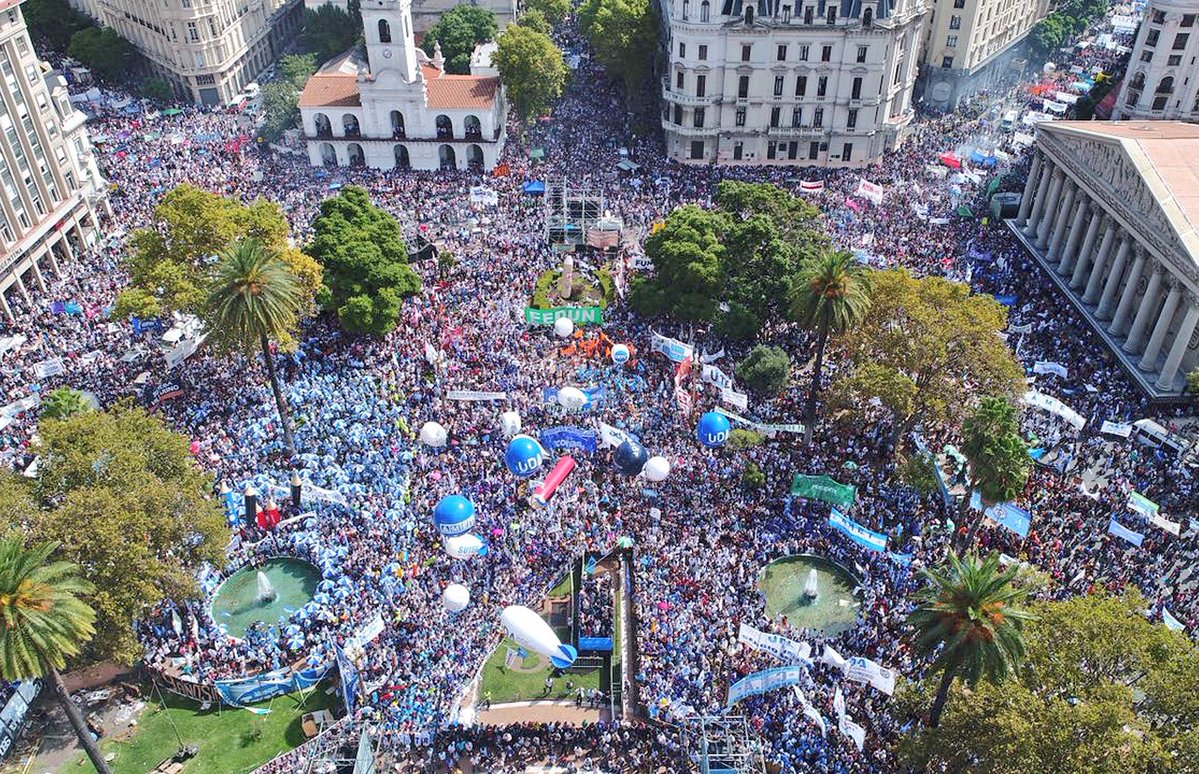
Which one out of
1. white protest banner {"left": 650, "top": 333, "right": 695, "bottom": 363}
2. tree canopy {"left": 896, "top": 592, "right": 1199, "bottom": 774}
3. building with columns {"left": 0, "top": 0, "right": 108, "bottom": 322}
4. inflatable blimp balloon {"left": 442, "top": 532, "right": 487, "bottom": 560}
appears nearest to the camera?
tree canopy {"left": 896, "top": 592, "right": 1199, "bottom": 774}

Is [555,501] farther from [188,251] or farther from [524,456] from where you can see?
[188,251]

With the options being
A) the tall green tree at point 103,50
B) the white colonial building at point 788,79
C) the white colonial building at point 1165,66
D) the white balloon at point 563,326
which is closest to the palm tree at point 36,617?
the white balloon at point 563,326

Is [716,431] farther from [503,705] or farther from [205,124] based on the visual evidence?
[205,124]

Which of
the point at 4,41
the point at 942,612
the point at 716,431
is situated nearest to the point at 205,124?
the point at 4,41

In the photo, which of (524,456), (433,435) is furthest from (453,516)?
(433,435)

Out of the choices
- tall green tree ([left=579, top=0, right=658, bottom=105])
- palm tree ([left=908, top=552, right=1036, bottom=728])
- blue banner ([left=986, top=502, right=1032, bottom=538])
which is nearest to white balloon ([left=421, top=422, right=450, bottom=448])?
palm tree ([left=908, top=552, right=1036, bottom=728])

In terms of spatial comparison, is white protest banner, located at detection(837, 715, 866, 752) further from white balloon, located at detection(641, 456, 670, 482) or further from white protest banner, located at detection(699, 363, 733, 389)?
white protest banner, located at detection(699, 363, 733, 389)
